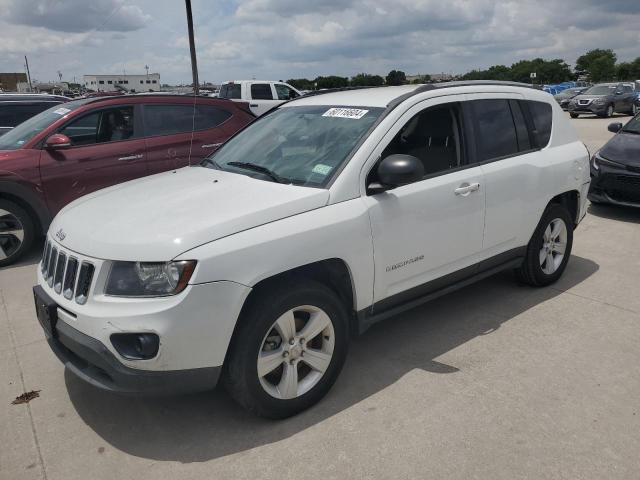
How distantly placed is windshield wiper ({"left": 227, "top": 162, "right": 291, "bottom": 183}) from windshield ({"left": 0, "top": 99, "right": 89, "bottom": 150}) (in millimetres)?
3583

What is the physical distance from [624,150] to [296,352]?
20.8ft

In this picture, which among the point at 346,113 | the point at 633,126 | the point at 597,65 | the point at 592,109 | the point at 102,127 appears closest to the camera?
the point at 346,113

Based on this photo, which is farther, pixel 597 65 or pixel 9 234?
pixel 597 65

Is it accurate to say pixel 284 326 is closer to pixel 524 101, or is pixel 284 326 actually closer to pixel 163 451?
A: pixel 163 451

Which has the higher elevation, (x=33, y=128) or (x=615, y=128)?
(x=33, y=128)

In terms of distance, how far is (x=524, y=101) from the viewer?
4457mm

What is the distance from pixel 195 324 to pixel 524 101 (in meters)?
3.38

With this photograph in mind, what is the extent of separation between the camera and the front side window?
6.27 m

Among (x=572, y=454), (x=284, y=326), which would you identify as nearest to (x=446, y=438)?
(x=572, y=454)

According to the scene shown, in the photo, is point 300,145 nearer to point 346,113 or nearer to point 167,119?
point 346,113

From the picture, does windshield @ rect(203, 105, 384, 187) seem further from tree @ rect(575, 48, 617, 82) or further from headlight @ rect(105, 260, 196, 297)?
tree @ rect(575, 48, 617, 82)

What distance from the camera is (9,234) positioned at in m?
5.88

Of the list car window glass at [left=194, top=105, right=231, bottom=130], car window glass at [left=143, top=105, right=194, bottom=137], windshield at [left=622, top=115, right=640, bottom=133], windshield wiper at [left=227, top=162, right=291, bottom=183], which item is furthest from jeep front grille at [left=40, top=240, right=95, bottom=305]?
windshield at [left=622, top=115, right=640, bottom=133]

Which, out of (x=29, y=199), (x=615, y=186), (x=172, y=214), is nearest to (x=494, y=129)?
(x=172, y=214)
